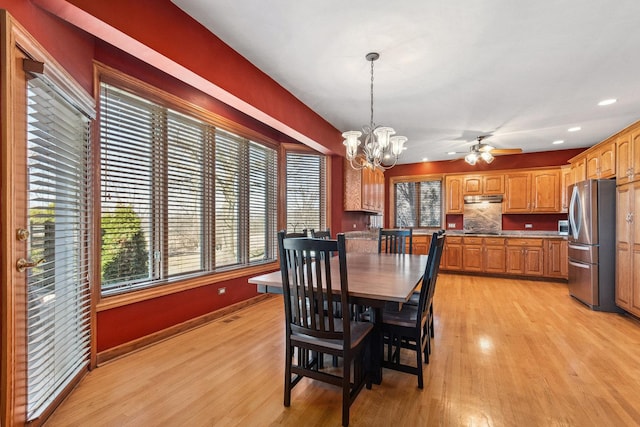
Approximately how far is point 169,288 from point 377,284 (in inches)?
81.9

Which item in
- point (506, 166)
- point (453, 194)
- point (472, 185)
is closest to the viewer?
point (506, 166)

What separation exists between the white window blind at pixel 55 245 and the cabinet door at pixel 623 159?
5332 mm

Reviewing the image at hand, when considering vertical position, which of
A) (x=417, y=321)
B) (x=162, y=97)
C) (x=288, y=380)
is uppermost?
(x=162, y=97)

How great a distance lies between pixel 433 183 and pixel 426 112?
3416 millimetres

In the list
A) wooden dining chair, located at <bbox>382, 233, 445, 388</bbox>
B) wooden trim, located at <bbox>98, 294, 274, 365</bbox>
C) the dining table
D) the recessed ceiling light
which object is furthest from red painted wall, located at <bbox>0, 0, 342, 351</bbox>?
the recessed ceiling light

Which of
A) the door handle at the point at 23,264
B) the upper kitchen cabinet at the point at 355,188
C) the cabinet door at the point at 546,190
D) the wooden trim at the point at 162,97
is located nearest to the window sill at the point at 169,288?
the door handle at the point at 23,264

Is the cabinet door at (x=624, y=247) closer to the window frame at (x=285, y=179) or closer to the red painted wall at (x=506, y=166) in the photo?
the red painted wall at (x=506, y=166)

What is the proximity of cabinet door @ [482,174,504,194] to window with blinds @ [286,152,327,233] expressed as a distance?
374 centimetres

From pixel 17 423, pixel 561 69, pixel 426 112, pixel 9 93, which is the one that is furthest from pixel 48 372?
pixel 561 69

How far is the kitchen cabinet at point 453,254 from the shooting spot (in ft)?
20.1

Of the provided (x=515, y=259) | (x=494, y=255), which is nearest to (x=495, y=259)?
(x=494, y=255)

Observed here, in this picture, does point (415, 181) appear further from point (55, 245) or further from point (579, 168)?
point (55, 245)

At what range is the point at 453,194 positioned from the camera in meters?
6.60

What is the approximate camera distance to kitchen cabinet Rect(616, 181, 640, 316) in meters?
3.23
